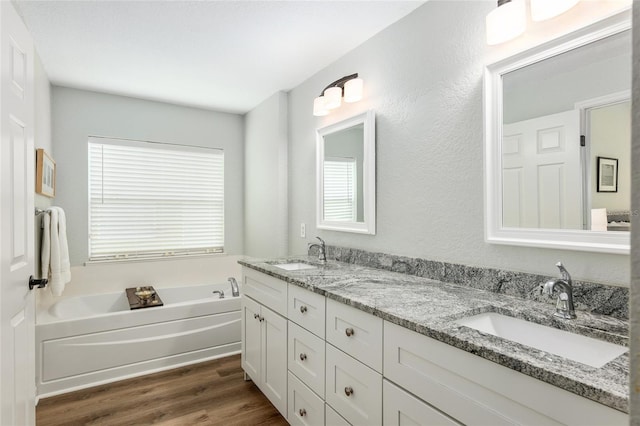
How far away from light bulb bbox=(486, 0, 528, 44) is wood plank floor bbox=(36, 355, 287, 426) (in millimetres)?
2327

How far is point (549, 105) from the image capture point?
54.9 inches

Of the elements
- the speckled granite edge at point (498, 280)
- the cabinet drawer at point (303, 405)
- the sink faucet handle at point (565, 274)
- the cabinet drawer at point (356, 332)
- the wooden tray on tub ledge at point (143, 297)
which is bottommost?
the cabinet drawer at point (303, 405)

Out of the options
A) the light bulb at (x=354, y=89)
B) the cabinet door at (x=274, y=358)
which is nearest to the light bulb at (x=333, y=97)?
the light bulb at (x=354, y=89)

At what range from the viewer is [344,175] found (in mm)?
2551

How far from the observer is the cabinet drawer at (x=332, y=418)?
1.54m

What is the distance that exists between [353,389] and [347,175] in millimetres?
1465

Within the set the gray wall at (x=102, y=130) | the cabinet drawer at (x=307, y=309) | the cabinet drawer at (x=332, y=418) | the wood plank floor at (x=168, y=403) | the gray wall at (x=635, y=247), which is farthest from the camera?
the gray wall at (x=102, y=130)

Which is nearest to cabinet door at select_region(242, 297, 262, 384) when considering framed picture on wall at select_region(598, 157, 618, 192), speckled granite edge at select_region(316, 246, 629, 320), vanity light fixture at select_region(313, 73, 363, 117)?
speckled granite edge at select_region(316, 246, 629, 320)

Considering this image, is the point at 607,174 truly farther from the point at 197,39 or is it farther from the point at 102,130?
the point at 102,130

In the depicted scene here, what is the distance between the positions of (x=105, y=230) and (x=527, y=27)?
3.70 m

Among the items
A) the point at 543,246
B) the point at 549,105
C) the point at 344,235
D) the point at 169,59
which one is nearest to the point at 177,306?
the point at 344,235

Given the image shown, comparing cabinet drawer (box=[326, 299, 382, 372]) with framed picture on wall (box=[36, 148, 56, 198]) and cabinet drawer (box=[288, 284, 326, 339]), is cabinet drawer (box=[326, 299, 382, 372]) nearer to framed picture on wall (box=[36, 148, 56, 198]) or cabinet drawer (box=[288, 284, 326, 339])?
cabinet drawer (box=[288, 284, 326, 339])

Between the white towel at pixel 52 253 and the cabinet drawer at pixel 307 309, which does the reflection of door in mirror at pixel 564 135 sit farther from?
the white towel at pixel 52 253

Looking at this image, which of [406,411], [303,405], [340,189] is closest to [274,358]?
[303,405]
